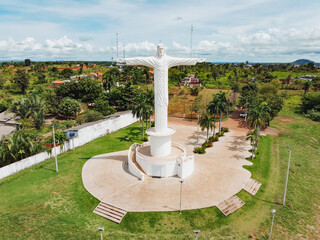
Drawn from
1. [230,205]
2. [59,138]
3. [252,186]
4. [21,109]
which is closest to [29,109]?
[21,109]

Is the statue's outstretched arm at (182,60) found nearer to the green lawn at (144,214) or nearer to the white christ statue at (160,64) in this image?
the white christ statue at (160,64)

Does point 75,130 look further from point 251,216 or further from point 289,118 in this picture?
point 289,118

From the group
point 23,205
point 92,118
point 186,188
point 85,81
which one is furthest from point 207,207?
point 85,81

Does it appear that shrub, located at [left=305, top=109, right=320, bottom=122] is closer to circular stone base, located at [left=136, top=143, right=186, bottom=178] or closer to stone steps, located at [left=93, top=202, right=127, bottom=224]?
circular stone base, located at [left=136, top=143, right=186, bottom=178]

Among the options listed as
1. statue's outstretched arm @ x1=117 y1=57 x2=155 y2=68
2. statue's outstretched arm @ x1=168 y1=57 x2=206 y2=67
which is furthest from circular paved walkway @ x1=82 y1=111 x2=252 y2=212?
statue's outstretched arm @ x1=168 y1=57 x2=206 y2=67

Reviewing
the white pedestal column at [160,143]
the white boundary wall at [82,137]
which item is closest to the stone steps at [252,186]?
the white pedestal column at [160,143]
